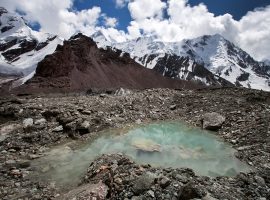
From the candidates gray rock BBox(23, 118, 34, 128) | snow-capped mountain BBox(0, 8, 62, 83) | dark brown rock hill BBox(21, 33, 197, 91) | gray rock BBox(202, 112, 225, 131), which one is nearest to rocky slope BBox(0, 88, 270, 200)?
gray rock BBox(23, 118, 34, 128)

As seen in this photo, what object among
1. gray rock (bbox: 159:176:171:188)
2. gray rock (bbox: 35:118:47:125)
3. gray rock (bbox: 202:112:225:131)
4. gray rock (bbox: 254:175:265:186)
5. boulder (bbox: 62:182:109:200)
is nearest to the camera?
boulder (bbox: 62:182:109:200)

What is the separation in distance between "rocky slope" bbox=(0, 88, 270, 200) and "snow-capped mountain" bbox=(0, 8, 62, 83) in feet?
333

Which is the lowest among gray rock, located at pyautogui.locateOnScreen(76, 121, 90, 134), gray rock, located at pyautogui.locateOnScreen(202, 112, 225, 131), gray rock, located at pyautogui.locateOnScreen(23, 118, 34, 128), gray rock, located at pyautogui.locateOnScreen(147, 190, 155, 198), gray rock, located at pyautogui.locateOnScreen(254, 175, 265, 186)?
gray rock, located at pyautogui.locateOnScreen(23, 118, 34, 128)

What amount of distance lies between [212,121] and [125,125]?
19.1ft

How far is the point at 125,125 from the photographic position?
2245cm

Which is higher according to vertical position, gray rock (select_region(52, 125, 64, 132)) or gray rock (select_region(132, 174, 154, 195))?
gray rock (select_region(132, 174, 154, 195))

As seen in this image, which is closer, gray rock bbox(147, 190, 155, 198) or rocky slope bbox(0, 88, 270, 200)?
gray rock bbox(147, 190, 155, 198)

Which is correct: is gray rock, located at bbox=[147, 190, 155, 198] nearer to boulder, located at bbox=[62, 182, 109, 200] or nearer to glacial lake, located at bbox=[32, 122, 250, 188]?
boulder, located at bbox=[62, 182, 109, 200]

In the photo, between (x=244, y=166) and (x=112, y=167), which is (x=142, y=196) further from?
(x=244, y=166)

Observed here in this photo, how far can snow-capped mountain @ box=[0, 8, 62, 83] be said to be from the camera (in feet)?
433

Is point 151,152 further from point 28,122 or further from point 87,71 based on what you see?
point 87,71

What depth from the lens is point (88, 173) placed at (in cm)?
1359

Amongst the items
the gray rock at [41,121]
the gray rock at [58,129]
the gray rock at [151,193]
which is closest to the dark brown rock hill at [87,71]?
the gray rock at [41,121]

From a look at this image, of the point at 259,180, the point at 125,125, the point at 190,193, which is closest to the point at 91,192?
the point at 190,193
